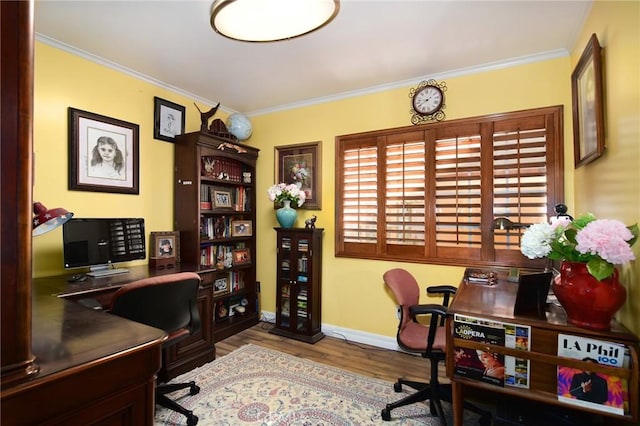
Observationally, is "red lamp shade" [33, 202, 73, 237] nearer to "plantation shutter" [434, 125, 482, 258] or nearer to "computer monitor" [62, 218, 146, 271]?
"computer monitor" [62, 218, 146, 271]

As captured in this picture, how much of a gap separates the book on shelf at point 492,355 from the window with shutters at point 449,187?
4.58 feet

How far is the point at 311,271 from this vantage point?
3332 millimetres

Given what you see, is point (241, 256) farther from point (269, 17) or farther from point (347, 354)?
point (269, 17)

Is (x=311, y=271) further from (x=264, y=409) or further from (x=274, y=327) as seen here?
(x=264, y=409)

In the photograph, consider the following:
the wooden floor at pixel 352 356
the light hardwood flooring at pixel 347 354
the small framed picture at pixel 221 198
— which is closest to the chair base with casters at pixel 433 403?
the wooden floor at pixel 352 356

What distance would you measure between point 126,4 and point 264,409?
2.81m

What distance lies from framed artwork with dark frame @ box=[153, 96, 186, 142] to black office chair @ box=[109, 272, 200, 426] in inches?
73.7

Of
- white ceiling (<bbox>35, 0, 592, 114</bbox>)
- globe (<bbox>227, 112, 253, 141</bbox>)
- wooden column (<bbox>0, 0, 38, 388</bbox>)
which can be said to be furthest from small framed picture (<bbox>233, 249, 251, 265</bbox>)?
wooden column (<bbox>0, 0, 38, 388</bbox>)

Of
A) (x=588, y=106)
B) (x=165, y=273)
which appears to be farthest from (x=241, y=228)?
(x=588, y=106)

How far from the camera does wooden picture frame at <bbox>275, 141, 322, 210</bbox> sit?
353 cm

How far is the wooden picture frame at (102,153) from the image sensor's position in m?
2.48

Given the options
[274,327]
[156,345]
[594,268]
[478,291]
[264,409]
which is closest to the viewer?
[156,345]

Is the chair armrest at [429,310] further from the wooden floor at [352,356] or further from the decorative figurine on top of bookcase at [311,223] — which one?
the decorative figurine on top of bookcase at [311,223]

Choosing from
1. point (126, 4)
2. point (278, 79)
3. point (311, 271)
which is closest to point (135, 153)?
point (126, 4)
